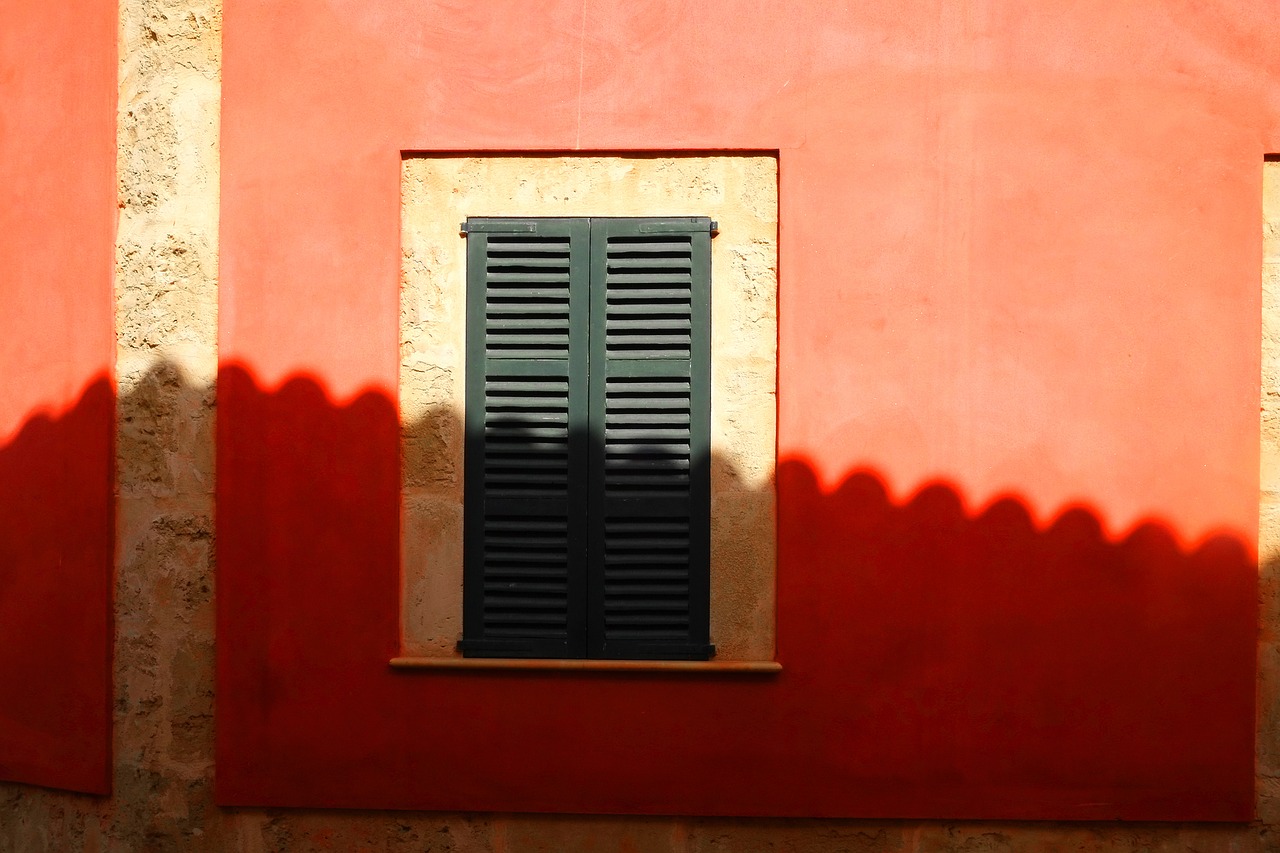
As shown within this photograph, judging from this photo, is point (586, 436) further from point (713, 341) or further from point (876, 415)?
point (876, 415)

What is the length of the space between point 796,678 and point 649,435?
3.59 ft

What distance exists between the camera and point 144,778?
4.54 m

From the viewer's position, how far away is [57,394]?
4641 mm

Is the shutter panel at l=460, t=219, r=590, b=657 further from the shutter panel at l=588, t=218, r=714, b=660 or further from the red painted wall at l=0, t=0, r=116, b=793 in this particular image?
the red painted wall at l=0, t=0, r=116, b=793

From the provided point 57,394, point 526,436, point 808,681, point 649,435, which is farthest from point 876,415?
point 57,394

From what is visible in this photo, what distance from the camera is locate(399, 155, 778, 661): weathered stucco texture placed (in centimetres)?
446

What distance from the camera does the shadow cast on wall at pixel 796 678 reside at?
14.1ft

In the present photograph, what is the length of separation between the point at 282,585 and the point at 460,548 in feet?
2.30

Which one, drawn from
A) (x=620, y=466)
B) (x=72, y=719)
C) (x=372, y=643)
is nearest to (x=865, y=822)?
(x=620, y=466)

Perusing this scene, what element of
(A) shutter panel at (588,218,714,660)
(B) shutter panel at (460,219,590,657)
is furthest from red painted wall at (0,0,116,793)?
(A) shutter panel at (588,218,714,660)

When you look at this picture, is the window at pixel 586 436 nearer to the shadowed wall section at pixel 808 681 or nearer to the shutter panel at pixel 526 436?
the shutter panel at pixel 526 436

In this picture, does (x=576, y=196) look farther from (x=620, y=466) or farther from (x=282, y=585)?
(x=282, y=585)

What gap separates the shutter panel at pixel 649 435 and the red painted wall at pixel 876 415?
297 millimetres

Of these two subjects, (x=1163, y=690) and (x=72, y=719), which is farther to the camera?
(x=72, y=719)
